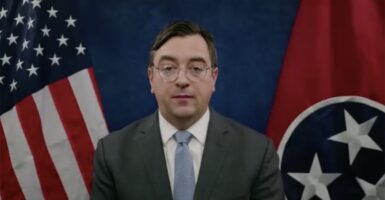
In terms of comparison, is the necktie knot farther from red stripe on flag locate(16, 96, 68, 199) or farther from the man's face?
red stripe on flag locate(16, 96, 68, 199)

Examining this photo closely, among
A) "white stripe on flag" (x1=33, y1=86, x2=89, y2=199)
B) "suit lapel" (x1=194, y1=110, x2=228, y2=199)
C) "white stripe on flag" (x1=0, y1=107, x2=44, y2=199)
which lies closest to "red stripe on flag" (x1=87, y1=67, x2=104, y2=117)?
"white stripe on flag" (x1=33, y1=86, x2=89, y2=199)

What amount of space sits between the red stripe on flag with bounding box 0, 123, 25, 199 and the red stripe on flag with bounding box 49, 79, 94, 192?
0.27m

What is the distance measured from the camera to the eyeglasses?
1531mm

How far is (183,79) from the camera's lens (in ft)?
4.96

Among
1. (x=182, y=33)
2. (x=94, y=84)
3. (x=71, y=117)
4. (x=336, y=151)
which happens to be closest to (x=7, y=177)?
(x=71, y=117)

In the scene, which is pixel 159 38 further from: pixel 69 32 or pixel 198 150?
pixel 69 32

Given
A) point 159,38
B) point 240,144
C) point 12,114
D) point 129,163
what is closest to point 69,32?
point 12,114

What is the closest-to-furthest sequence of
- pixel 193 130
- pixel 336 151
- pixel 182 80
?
pixel 182 80, pixel 193 130, pixel 336 151

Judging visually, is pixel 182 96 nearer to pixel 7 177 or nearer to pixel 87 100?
pixel 87 100

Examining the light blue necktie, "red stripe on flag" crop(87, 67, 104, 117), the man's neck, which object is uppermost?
"red stripe on flag" crop(87, 67, 104, 117)

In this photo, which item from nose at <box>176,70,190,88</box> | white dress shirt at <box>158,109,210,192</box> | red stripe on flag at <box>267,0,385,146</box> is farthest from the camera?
red stripe on flag at <box>267,0,385,146</box>

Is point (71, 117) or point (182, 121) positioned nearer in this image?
point (182, 121)

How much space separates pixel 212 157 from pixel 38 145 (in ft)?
2.70

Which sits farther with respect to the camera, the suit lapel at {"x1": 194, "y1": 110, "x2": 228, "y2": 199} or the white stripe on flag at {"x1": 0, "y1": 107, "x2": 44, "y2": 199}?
the white stripe on flag at {"x1": 0, "y1": 107, "x2": 44, "y2": 199}
